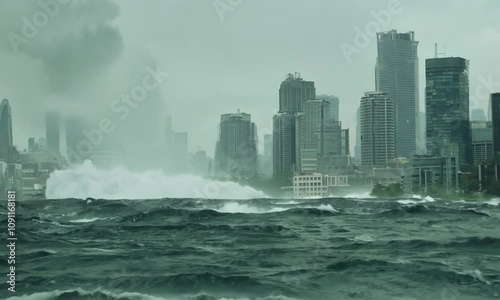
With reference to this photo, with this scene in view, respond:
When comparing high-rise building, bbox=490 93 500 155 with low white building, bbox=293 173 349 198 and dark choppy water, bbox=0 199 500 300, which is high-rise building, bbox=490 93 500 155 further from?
dark choppy water, bbox=0 199 500 300

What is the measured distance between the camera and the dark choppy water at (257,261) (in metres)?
16.9

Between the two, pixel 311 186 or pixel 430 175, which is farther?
pixel 311 186

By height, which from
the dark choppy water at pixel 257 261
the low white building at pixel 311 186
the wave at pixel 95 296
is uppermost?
the wave at pixel 95 296

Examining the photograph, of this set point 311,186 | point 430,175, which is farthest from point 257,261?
point 311,186

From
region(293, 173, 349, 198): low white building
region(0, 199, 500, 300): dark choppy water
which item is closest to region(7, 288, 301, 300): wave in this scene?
region(0, 199, 500, 300): dark choppy water

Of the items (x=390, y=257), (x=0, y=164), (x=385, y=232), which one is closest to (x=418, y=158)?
(x=0, y=164)

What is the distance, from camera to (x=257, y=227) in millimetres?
35094

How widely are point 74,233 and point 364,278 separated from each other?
1875 centimetres

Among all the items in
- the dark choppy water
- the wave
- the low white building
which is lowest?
the low white building

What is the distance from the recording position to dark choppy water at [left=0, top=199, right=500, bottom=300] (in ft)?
55.4

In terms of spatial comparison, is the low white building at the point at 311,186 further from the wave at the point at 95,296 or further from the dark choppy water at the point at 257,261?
the wave at the point at 95,296

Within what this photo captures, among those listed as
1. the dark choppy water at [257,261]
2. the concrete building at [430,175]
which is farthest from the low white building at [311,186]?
the dark choppy water at [257,261]

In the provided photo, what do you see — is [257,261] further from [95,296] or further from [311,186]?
[311,186]

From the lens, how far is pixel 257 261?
22156 mm
